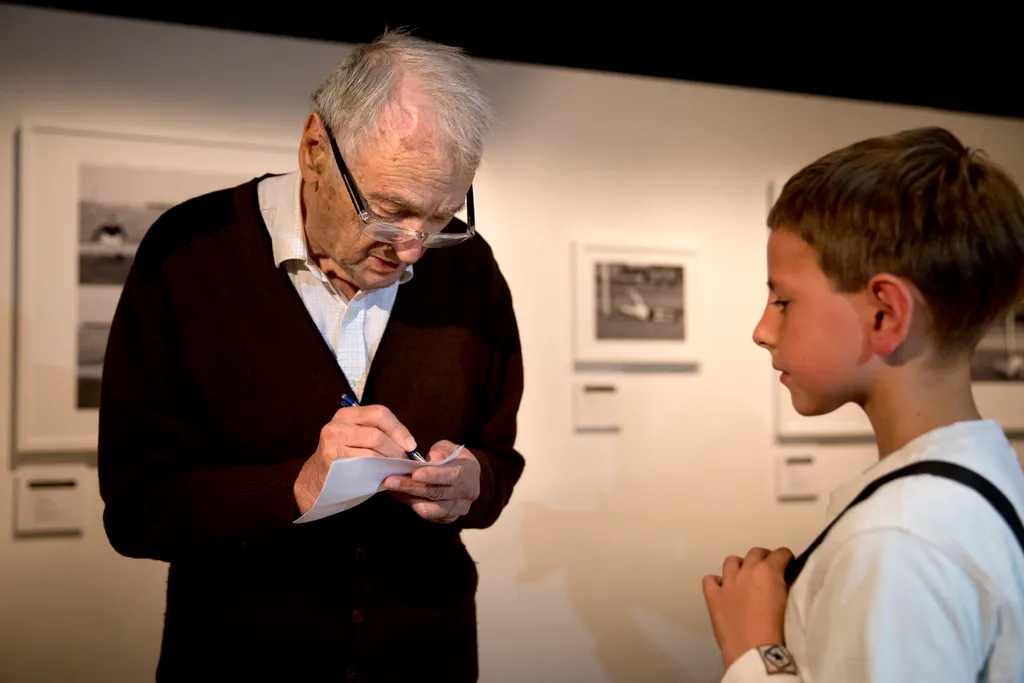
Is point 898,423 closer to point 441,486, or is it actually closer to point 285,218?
point 441,486

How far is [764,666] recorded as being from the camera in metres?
1.09

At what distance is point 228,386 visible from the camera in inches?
60.0

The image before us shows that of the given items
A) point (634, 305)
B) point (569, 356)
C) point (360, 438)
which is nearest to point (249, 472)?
point (360, 438)

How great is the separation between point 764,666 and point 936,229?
605mm

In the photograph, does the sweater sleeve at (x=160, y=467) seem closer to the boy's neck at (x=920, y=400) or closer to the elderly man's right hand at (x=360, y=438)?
the elderly man's right hand at (x=360, y=438)

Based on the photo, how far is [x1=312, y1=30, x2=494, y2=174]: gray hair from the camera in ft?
4.58

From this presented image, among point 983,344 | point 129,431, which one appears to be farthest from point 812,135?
point 129,431

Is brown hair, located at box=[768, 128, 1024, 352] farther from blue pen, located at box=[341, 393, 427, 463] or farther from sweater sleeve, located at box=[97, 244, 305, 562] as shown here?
sweater sleeve, located at box=[97, 244, 305, 562]

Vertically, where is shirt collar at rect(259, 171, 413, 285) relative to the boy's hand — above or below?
above

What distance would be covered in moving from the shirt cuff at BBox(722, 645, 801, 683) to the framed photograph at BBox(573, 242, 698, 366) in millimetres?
1433


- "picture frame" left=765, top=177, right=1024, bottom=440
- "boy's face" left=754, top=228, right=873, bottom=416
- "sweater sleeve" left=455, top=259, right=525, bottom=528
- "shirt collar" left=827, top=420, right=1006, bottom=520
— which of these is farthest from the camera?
"picture frame" left=765, top=177, right=1024, bottom=440

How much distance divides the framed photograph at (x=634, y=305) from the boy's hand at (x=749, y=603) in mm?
1291

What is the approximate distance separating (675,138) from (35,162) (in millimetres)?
1785

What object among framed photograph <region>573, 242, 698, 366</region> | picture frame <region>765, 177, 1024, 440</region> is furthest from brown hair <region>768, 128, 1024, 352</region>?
picture frame <region>765, 177, 1024, 440</region>
